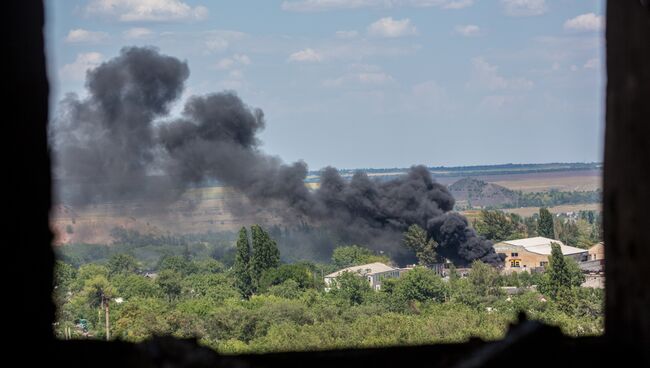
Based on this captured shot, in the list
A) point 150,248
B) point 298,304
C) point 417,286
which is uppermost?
point 150,248

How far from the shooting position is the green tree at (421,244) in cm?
4722

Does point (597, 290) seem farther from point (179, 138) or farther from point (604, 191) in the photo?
point (604, 191)

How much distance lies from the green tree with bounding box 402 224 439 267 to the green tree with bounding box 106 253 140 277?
12.2m

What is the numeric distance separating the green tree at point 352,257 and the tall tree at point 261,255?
5.41m

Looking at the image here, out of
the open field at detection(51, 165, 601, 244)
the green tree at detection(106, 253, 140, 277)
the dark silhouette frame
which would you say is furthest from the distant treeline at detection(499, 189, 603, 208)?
the dark silhouette frame

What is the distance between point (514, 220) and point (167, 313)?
2709 centimetres

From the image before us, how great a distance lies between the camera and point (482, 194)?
82188 mm

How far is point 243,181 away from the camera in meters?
46.9

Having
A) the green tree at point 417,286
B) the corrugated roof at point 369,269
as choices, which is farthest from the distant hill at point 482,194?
the green tree at point 417,286

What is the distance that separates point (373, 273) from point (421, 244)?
3.25 meters

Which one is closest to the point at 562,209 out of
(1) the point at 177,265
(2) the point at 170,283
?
(1) the point at 177,265

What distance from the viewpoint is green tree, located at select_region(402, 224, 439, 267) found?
47219 mm

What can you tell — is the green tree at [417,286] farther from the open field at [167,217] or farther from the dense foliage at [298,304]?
the open field at [167,217]

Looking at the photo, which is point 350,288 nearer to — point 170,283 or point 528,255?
point 170,283
